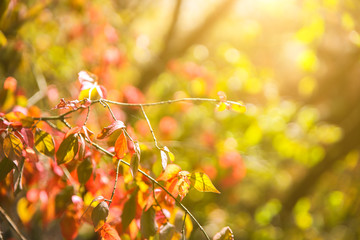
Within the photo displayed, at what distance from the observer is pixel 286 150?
12.0 feet

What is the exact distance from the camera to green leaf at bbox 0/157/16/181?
0.86 meters

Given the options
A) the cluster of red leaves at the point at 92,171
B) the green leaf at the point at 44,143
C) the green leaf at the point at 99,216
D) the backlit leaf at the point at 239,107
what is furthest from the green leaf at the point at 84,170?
the backlit leaf at the point at 239,107

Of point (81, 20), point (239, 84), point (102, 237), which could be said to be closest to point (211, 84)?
point (239, 84)

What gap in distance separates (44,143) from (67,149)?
11cm

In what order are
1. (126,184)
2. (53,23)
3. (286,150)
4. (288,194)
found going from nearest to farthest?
(126,184)
(53,23)
(286,150)
(288,194)

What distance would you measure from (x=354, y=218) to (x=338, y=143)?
64.3 inches

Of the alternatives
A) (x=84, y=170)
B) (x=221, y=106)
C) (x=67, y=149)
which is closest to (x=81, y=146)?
(x=67, y=149)

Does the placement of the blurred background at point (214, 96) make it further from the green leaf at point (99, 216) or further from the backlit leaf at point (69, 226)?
the green leaf at point (99, 216)

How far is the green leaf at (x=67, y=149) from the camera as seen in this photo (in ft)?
2.74

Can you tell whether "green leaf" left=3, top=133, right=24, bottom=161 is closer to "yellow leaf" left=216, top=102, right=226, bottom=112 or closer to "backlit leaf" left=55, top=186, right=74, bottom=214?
"backlit leaf" left=55, top=186, right=74, bottom=214

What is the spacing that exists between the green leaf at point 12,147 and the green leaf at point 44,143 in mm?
74

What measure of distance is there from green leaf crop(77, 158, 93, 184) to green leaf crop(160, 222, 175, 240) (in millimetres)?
279

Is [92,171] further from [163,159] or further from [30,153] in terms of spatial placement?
[163,159]

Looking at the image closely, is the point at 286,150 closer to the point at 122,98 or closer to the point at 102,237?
the point at 122,98
